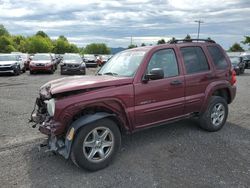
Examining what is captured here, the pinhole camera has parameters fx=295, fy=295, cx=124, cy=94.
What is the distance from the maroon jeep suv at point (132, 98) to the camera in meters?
4.30

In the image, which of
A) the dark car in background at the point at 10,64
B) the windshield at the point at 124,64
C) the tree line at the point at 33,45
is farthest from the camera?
the tree line at the point at 33,45

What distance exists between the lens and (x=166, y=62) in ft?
17.9

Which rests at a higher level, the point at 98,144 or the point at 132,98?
the point at 132,98

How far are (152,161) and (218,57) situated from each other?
2961 millimetres

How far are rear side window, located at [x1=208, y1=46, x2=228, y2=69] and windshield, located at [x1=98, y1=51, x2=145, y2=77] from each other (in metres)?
1.83

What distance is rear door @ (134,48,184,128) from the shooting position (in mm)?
4938

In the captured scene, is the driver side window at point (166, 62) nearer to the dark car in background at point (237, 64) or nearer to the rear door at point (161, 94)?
the rear door at point (161, 94)

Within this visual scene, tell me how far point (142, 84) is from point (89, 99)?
1019 millimetres

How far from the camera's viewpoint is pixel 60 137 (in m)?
4.43

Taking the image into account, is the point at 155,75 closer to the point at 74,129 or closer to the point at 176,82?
the point at 176,82

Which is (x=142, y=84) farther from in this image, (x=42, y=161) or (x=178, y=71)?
(x=42, y=161)

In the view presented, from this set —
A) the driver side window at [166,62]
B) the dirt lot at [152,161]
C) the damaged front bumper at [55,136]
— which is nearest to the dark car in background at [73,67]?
the dirt lot at [152,161]

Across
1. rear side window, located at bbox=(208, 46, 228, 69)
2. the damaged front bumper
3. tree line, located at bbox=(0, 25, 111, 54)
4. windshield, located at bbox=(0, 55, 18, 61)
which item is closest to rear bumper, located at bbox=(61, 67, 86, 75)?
windshield, located at bbox=(0, 55, 18, 61)

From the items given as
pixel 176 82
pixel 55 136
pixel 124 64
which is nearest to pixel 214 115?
pixel 176 82
